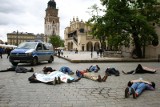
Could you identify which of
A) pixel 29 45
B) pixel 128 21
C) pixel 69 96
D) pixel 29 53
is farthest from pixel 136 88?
pixel 128 21

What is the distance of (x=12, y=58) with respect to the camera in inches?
789

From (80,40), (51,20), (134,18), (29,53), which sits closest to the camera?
(29,53)

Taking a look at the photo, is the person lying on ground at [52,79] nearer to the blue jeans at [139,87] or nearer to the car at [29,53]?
the blue jeans at [139,87]

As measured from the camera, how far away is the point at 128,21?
2934 centimetres

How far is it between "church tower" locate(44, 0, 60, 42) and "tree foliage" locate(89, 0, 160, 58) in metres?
120

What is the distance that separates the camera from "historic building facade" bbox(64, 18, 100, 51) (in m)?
109

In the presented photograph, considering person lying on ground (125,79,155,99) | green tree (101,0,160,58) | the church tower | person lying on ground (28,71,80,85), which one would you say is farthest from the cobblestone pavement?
the church tower

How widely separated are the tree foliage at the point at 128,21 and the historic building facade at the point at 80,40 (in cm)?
6986

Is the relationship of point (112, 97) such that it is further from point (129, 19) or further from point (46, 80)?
point (129, 19)

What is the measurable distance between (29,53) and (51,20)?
133 meters

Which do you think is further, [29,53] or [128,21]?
[128,21]

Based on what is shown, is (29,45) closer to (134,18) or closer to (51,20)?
(134,18)

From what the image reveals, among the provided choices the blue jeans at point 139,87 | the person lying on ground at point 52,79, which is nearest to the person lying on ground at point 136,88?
the blue jeans at point 139,87

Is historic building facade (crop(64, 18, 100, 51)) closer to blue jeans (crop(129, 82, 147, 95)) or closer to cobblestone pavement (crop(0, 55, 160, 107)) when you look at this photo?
cobblestone pavement (crop(0, 55, 160, 107))
